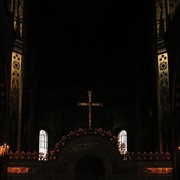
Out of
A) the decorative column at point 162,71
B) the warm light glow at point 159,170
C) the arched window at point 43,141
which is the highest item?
the decorative column at point 162,71

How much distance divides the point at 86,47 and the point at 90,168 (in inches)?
712

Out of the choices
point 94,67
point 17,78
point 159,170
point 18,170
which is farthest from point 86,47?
point 18,170

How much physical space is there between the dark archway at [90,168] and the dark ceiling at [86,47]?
1400 cm

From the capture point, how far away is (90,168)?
24406 mm

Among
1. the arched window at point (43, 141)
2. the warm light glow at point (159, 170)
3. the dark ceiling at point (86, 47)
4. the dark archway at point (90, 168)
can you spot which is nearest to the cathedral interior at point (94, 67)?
the dark ceiling at point (86, 47)

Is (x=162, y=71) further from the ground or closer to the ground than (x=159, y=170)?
further from the ground

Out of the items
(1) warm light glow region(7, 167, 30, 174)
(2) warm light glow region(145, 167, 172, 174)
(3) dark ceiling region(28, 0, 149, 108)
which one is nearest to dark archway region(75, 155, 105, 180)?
(2) warm light glow region(145, 167, 172, 174)

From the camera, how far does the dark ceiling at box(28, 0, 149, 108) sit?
3859cm

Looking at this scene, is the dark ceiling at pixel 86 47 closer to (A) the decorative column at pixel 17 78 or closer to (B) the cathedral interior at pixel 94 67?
(B) the cathedral interior at pixel 94 67

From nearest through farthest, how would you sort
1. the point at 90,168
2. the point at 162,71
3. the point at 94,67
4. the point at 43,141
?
1. the point at 90,168
2. the point at 162,71
3. the point at 43,141
4. the point at 94,67

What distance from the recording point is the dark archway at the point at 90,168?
2417 centimetres

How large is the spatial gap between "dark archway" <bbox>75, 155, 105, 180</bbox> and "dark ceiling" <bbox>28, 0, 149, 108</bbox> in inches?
551

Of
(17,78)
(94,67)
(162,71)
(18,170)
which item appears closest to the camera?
(18,170)

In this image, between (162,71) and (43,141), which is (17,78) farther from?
(43,141)
